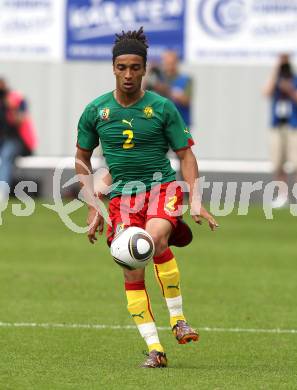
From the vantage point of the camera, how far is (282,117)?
80.4ft

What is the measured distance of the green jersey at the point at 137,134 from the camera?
370 inches

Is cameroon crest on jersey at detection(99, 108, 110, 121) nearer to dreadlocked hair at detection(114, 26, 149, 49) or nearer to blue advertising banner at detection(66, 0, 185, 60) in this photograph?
dreadlocked hair at detection(114, 26, 149, 49)

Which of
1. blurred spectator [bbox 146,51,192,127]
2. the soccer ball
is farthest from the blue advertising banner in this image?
the soccer ball

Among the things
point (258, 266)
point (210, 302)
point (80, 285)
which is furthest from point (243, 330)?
point (258, 266)

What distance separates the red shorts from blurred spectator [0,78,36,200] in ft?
49.3

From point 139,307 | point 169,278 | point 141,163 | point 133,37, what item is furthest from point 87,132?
point 139,307

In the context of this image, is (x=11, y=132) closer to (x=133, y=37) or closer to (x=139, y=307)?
(x=133, y=37)

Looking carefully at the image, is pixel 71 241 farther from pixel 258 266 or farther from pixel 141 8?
pixel 141 8

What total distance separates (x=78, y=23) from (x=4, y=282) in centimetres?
1323

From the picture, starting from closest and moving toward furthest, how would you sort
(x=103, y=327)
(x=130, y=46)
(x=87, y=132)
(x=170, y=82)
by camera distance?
(x=130, y=46) → (x=87, y=132) → (x=103, y=327) → (x=170, y=82)

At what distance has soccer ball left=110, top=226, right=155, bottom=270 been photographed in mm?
9016

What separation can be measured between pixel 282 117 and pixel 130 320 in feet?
43.9

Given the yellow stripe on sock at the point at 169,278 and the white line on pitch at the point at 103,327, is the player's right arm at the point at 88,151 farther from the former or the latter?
the white line on pitch at the point at 103,327

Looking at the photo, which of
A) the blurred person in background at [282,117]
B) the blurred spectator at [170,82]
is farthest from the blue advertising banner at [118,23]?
the blurred spectator at [170,82]
